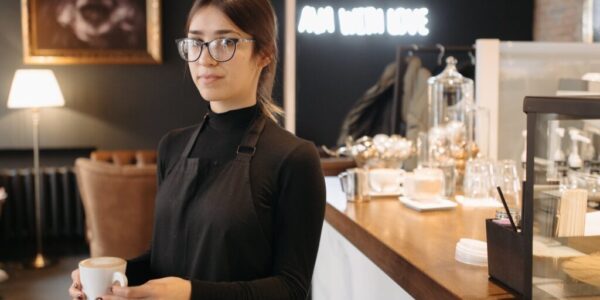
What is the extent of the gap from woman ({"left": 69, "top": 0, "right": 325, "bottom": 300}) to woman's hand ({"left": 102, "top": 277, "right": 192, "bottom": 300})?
0.01 m

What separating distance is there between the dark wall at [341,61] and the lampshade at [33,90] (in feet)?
7.37

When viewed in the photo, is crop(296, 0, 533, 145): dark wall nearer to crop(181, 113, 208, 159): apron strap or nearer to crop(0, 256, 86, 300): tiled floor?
crop(0, 256, 86, 300): tiled floor

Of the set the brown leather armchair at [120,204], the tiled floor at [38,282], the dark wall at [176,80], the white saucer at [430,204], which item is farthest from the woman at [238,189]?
the dark wall at [176,80]

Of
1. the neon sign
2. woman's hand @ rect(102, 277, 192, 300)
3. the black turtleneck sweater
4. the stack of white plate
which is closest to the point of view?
woman's hand @ rect(102, 277, 192, 300)

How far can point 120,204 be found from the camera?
457 cm

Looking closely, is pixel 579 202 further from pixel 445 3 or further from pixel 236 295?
pixel 445 3

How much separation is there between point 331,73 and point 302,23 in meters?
0.55

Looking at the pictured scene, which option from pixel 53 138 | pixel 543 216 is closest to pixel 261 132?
pixel 543 216

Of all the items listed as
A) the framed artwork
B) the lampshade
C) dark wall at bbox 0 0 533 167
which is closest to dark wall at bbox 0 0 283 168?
dark wall at bbox 0 0 533 167

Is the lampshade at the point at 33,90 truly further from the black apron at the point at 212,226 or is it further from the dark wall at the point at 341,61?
the black apron at the point at 212,226

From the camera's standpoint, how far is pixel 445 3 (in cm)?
682

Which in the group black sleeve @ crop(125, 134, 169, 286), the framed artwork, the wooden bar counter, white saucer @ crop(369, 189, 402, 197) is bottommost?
the wooden bar counter

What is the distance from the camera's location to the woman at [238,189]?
1329 mm

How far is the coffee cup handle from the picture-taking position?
123cm
